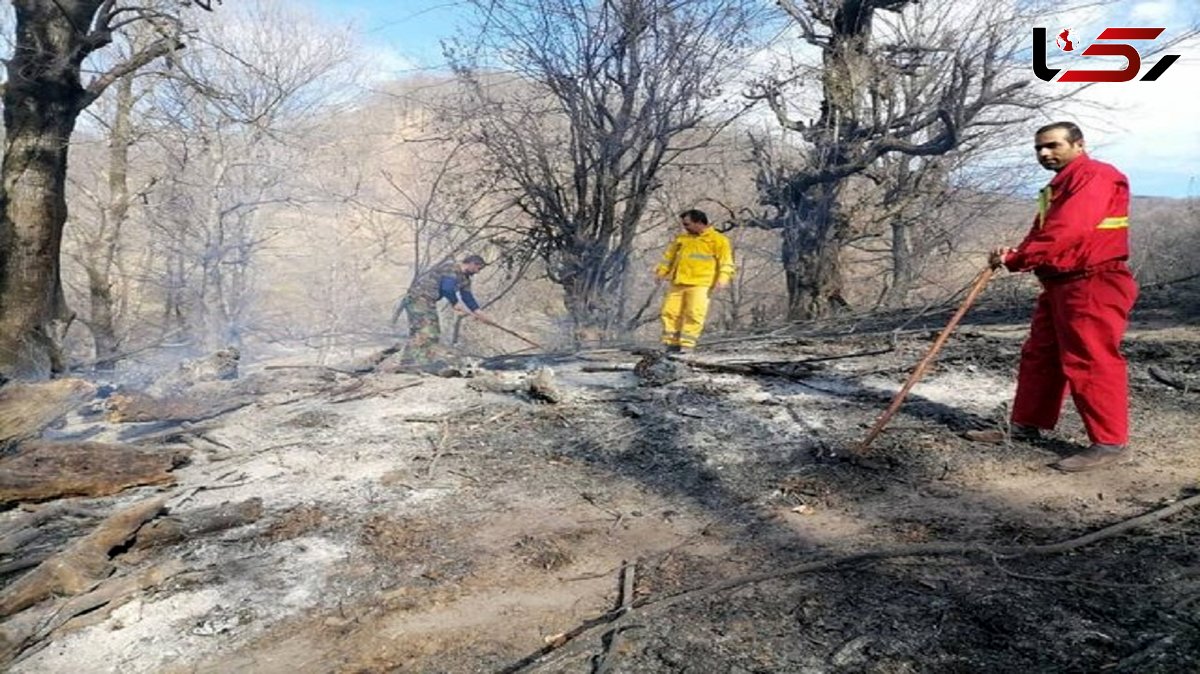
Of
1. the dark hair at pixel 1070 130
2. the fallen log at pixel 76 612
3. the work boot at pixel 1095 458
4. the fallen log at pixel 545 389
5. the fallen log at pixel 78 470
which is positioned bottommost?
the fallen log at pixel 76 612

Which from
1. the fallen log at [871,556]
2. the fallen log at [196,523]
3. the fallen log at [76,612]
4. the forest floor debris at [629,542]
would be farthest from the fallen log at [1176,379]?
the fallen log at [76,612]

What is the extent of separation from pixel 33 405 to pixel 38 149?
13.3 feet

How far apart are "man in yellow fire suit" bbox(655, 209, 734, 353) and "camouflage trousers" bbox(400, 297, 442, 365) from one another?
3.28 metres

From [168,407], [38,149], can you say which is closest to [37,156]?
[38,149]

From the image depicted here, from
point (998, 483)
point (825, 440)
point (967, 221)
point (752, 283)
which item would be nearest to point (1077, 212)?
point (998, 483)

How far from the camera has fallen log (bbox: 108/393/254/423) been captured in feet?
19.0

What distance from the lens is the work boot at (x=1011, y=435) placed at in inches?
167

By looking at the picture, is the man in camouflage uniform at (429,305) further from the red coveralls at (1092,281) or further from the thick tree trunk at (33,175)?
the red coveralls at (1092,281)

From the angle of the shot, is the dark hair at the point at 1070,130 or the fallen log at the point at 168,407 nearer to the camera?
the dark hair at the point at 1070,130

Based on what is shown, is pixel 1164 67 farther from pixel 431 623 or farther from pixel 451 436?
pixel 431 623

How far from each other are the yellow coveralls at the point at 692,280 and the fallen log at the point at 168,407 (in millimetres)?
3985

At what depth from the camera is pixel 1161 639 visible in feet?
7.30

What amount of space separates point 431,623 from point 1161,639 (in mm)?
2327

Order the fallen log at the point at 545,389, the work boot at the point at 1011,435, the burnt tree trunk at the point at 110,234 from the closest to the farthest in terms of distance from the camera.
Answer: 1. the work boot at the point at 1011,435
2. the fallen log at the point at 545,389
3. the burnt tree trunk at the point at 110,234
